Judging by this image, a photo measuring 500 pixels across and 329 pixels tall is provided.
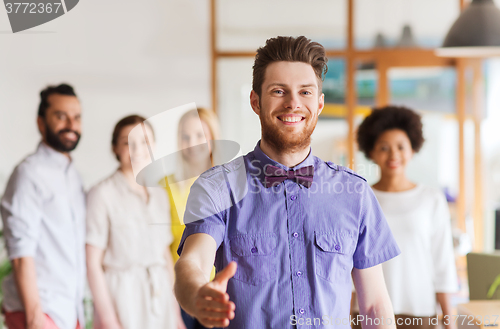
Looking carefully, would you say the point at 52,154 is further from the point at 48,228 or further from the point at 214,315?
the point at 214,315

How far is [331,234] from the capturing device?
1116 mm

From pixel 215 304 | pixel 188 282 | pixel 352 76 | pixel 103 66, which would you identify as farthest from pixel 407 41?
pixel 215 304

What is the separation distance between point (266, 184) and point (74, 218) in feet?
4.96

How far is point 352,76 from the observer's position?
4078 mm

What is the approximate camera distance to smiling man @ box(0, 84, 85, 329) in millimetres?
2225

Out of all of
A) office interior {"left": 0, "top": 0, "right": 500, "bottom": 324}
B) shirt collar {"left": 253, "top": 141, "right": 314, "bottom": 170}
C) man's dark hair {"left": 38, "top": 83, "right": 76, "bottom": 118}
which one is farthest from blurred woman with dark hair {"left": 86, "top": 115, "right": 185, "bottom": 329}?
office interior {"left": 0, "top": 0, "right": 500, "bottom": 324}

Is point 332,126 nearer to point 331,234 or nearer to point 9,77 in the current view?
point 9,77

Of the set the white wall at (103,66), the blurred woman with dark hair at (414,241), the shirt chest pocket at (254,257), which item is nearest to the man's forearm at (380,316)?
the shirt chest pocket at (254,257)

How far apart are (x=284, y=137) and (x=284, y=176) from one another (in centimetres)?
10

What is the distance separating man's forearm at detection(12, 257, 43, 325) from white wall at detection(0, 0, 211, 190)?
3.34ft

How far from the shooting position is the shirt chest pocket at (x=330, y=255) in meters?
1.10

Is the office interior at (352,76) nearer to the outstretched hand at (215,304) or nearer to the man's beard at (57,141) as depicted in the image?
the man's beard at (57,141)

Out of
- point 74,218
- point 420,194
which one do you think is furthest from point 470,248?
point 74,218

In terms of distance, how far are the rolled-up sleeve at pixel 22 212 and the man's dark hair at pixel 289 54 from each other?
153cm
